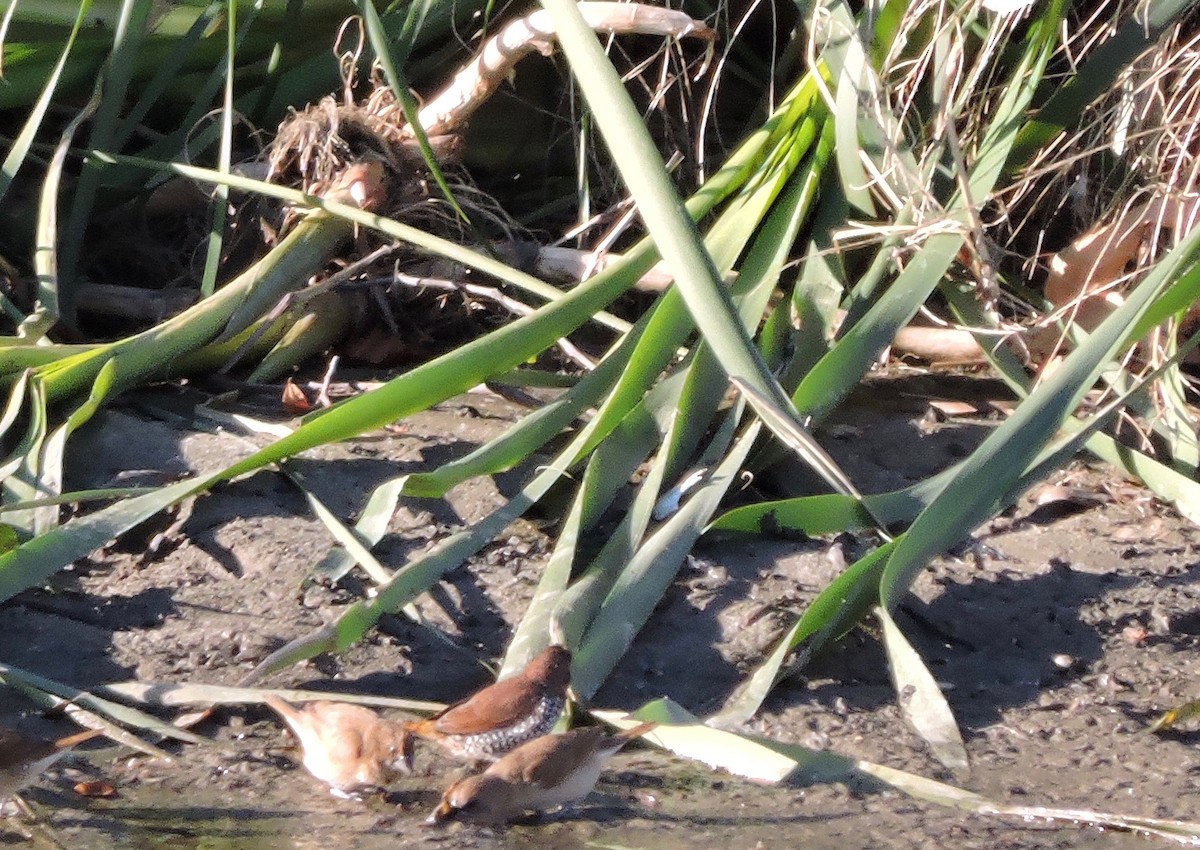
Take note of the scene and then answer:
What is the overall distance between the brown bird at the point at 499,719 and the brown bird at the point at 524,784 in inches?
2.5

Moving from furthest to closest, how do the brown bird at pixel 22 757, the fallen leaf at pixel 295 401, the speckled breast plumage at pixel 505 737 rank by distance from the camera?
1. the fallen leaf at pixel 295 401
2. the speckled breast plumage at pixel 505 737
3. the brown bird at pixel 22 757

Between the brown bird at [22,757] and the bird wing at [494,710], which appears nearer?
the brown bird at [22,757]

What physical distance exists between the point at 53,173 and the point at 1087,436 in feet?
6.97

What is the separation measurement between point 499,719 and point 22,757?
64cm

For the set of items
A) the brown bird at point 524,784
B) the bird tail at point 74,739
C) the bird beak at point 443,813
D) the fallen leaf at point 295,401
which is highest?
the fallen leaf at point 295,401

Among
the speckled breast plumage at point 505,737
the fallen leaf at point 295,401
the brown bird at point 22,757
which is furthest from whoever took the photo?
the fallen leaf at point 295,401

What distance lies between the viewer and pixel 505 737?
1931mm

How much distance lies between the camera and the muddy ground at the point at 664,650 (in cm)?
185

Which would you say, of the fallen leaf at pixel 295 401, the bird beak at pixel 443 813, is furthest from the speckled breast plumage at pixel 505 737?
the fallen leaf at pixel 295 401

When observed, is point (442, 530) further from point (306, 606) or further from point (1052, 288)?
point (1052, 288)

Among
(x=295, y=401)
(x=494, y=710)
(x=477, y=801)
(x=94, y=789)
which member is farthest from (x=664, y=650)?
(x=295, y=401)

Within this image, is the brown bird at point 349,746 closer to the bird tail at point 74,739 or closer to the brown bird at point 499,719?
the brown bird at point 499,719

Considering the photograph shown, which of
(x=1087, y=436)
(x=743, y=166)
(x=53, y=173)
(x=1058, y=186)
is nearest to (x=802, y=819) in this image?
(x=1087, y=436)

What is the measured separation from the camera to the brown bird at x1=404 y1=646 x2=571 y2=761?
1.93 meters
